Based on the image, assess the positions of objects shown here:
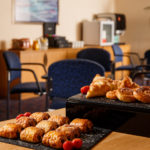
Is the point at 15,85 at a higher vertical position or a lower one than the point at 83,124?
lower

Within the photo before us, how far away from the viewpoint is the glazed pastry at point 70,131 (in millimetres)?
935

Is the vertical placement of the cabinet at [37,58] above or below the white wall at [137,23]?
below

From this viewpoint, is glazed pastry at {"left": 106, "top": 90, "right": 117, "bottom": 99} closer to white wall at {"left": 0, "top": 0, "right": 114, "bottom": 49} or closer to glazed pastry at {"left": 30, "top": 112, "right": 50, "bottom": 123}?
glazed pastry at {"left": 30, "top": 112, "right": 50, "bottom": 123}

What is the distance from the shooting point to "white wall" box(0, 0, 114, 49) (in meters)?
5.06

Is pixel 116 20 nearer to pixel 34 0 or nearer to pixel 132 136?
pixel 34 0

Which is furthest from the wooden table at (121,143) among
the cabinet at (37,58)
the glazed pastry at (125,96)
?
the cabinet at (37,58)

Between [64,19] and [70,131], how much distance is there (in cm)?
551

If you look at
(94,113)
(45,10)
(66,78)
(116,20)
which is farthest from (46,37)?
(94,113)

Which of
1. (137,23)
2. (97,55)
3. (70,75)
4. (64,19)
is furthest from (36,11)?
(70,75)

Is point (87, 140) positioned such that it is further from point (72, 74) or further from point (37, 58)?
point (37, 58)

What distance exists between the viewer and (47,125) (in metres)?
1.00

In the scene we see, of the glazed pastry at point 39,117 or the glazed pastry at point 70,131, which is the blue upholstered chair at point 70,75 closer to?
the glazed pastry at point 39,117

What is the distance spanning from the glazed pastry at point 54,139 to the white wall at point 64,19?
4278 mm

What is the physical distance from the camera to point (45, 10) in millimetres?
5840
